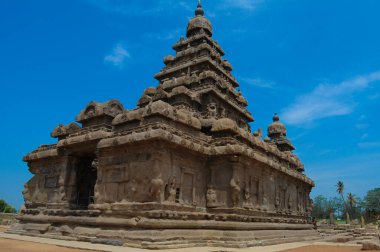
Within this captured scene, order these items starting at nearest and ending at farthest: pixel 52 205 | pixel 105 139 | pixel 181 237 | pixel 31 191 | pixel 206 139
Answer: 1. pixel 181 237
2. pixel 105 139
3. pixel 206 139
4. pixel 52 205
5. pixel 31 191

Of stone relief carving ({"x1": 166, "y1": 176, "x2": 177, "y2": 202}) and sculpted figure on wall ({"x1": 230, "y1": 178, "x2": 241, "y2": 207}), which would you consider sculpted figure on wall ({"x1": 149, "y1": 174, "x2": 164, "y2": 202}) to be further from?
sculpted figure on wall ({"x1": 230, "y1": 178, "x2": 241, "y2": 207})

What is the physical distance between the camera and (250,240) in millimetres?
17297

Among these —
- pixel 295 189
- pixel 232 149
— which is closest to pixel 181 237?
pixel 232 149

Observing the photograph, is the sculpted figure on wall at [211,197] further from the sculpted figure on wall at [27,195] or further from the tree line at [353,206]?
the tree line at [353,206]

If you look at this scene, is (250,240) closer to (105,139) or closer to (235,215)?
(235,215)

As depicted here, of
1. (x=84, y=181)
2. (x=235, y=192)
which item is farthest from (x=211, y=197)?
(x=84, y=181)

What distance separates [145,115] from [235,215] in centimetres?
686

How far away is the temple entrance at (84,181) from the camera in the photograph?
21969mm

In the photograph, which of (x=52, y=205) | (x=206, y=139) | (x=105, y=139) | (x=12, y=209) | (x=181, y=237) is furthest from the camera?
(x=12, y=209)

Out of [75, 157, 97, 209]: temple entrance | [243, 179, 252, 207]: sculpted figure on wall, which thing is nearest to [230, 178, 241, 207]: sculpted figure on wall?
[243, 179, 252, 207]: sculpted figure on wall

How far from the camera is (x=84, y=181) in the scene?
22594mm

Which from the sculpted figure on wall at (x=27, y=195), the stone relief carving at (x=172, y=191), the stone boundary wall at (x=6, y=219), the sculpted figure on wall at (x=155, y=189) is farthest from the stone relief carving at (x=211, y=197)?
the stone boundary wall at (x=6, y=219)

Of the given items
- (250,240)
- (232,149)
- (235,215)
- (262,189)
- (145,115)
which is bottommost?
(250,240)

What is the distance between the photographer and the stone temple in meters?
16.1
